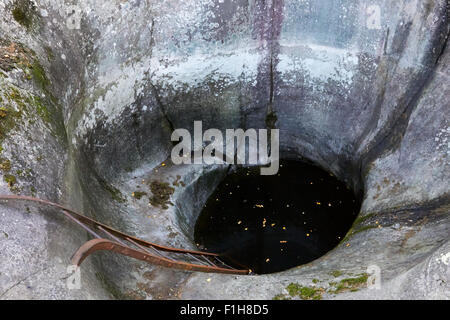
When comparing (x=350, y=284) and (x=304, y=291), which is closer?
(x=350, y=284)

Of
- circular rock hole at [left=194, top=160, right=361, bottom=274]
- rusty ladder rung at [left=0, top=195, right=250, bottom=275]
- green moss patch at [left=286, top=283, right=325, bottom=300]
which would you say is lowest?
green moss patch at [left=286, top=283, right=325, bottom=300]

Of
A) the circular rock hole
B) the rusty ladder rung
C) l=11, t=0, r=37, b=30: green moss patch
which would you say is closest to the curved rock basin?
l=11, t=0, r=37, b=30: green moss patch

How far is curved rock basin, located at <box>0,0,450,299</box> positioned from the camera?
171 inches

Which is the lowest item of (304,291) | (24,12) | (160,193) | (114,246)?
(304,291)

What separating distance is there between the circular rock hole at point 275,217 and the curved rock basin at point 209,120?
304 millimetres

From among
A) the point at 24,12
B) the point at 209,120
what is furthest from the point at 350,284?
the point at 24,12

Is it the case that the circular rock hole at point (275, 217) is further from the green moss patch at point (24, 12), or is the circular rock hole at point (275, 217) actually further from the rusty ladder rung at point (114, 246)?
the green moss patch at point (24, 12)

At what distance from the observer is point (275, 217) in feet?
25.1

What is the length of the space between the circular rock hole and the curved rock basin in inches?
12.0

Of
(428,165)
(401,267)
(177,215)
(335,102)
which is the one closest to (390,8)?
(335,102)

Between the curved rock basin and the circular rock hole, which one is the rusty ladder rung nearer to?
the curved rock basin

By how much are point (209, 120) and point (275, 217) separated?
2.02m

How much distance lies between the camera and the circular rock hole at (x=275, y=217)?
23.6ft

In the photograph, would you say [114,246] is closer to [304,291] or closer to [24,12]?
[304,291]
